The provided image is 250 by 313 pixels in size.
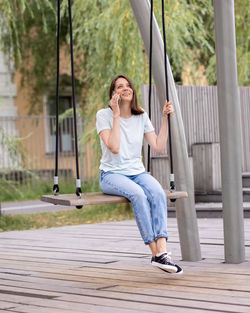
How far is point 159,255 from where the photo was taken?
5305mm

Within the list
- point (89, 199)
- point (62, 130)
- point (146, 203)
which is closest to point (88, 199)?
point (89, 199)

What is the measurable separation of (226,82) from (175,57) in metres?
5.90

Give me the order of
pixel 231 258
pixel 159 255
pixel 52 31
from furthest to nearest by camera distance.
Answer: pixel 52 31, pixel 231 258, pixel 159 255

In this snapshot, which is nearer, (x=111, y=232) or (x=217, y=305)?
(x=217, y=305)

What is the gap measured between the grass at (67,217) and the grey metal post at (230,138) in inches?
183

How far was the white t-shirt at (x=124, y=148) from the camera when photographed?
5594 millimetres

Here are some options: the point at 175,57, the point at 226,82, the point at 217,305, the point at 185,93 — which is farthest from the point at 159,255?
the point at 175,57

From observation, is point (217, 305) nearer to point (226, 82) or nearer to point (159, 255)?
point (159, 255)

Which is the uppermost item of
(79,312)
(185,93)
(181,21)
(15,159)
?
(181,21)

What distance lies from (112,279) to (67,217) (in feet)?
21.5

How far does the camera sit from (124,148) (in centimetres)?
559

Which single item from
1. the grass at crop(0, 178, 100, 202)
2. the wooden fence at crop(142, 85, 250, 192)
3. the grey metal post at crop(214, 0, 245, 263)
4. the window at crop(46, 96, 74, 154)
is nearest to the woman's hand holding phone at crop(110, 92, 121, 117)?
the grey metal post at crop(214, 0, 245, 263)

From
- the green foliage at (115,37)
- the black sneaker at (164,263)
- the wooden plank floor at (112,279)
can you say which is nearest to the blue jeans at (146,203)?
the black sneaker at (164,263)

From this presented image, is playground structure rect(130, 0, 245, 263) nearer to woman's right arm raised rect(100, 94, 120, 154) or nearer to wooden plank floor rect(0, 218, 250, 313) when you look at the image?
wooden plank floor rect(0, 218, 250, 313)
